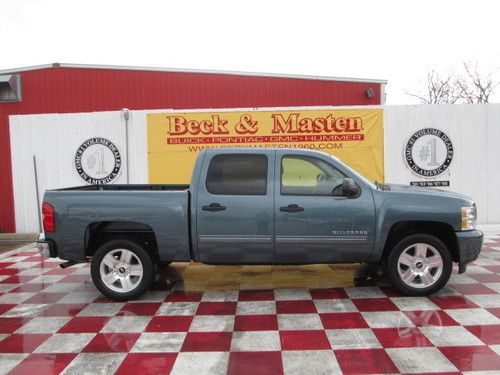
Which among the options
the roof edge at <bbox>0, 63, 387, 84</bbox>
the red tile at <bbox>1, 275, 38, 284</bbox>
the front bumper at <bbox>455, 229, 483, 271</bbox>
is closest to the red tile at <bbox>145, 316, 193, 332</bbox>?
the red tile at <bbox>1, 275, 38, 284</bbox>

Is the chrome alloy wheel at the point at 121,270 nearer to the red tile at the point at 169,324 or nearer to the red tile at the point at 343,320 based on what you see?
the red tile at the point at 169,324

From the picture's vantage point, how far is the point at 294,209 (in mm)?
5090

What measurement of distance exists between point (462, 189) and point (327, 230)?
5634 mm

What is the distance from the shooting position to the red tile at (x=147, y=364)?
347 centimetres

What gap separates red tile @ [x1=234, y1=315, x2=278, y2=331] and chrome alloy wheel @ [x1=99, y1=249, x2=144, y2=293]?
54.2 inches

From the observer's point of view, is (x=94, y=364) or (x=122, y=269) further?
(x=122, y=269)

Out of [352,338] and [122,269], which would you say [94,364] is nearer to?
[122,269]

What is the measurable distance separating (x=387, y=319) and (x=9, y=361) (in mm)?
3347

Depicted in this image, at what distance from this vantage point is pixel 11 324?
15.1 ft

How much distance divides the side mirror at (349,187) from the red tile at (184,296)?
6.72ft

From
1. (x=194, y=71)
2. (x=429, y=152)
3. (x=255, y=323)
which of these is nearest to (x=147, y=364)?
(x=255, y=323)

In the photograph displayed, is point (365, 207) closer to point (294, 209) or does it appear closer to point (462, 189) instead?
point (294, 209)

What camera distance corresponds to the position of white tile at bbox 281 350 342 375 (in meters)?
3.41

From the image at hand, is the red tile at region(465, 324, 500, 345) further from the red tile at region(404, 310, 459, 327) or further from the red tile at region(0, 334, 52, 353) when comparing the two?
the red tile at region(0, 334, 52, 353)
